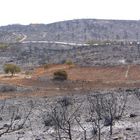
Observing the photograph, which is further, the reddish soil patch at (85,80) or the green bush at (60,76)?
the green bush at (60,76)

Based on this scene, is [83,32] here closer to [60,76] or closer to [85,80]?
[60,76]

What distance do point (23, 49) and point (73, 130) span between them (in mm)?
85325

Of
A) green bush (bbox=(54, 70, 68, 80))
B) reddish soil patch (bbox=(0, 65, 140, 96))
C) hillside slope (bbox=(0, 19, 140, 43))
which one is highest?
hillside slope (bbox=(0, 19, 140, 43))

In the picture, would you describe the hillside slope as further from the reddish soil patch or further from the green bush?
the green bush

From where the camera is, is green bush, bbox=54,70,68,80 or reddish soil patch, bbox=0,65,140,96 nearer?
reddish soil patch, bbox=0,65,140,96

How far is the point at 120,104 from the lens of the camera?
40.1 metres

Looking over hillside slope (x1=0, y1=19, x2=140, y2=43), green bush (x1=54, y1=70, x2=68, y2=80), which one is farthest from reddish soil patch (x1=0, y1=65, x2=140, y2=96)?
hillside slope (x1=0, y1=19, x2=140, y2=43)

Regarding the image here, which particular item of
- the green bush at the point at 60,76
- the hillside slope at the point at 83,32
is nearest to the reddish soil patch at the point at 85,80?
the green bush at the point at 60,76

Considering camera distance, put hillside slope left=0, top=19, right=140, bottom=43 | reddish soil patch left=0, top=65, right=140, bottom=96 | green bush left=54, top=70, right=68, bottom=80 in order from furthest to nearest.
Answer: hillside slope left=0, top=19, right=140, bottom=43 → green bush left=54, top=70, right=68, bottom=80 → reddish soil patch left=0, top=65, right=140, bottom=96

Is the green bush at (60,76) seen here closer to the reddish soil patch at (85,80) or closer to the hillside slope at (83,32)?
the reddish soil patch at (85,80)

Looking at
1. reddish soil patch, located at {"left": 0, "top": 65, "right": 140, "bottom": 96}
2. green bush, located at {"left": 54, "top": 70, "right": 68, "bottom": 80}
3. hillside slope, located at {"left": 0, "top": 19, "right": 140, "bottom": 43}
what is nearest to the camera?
→ reddish soil patch, located at {"left": 0, "top": 65, "right": 140, "bottom": 96}

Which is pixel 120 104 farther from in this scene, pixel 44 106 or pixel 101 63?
pixel 101 63

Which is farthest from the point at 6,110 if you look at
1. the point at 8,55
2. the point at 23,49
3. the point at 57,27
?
the point at 57,27

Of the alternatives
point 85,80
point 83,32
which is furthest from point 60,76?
point 83,32
